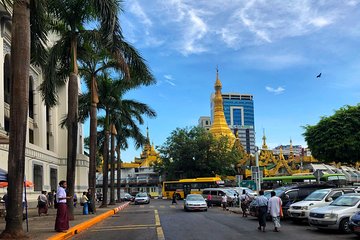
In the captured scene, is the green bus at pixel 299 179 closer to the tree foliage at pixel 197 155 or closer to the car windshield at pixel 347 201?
the tree foliage at pixel 197 155

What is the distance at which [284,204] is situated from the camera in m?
24.2

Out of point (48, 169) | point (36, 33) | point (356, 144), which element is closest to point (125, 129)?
point (48, 169)

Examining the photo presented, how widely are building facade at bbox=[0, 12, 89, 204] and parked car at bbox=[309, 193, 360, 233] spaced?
51.1ft

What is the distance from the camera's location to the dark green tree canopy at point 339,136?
35.1 m

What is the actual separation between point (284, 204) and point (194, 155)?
162ft

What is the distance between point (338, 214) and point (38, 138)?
107 ft

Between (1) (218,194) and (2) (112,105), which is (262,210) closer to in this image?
(2) (112,105)

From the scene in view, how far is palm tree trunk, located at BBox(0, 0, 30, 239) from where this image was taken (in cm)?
1386

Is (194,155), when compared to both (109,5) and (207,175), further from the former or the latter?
(109,5)

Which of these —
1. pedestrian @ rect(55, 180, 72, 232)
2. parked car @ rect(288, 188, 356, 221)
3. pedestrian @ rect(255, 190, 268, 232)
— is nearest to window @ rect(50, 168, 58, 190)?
pedestrian @ rect(55, 180, 72, 232)

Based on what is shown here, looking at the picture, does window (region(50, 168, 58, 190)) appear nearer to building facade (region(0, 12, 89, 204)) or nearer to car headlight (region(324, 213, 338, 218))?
building facade (region(0, 12, 89, 204))

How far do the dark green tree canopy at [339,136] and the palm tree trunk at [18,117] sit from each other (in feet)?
89.1

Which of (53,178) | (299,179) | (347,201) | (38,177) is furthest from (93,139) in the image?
(299,179)

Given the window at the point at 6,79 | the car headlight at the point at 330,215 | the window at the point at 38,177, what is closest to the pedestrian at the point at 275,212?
the car headlight at the point at 330,215
